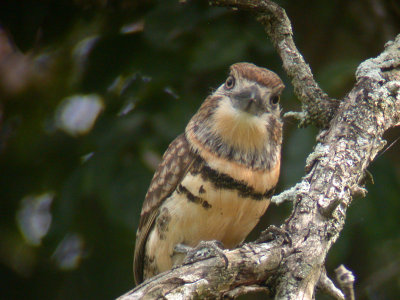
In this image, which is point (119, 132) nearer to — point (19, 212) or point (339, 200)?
point (19, 212)

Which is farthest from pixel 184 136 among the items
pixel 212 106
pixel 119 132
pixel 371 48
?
pixel 371 48

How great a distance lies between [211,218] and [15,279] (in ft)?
6.95

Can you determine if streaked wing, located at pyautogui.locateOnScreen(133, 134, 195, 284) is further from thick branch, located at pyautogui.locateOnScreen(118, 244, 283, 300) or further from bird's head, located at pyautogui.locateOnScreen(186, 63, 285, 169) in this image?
thick branch, located at pyautogui.locateOnScreen(118, 244, 283, 300)

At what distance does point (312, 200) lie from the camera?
9.93 ft

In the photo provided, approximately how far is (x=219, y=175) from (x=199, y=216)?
0.23 meters

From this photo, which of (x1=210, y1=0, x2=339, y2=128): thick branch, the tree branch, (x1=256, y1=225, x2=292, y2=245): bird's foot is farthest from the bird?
(x1=256, y1=225, x2=292, y2=245): bird's foot

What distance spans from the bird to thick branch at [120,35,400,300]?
0.32 m

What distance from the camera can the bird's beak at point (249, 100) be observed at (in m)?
3.56

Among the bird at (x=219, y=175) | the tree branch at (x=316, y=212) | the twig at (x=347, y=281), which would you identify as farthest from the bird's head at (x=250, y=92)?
the twig at (x=347, y=281)

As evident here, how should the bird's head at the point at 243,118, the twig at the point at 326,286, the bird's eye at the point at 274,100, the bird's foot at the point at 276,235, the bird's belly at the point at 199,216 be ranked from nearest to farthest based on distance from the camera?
the bird's foot at the point at 276,235, the twig at the point at 326,286, the bird's belly at the point at 199,216, the bird's head at the point at 243,118, the bird's eye at the point at 274,100

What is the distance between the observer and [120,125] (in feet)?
13.8

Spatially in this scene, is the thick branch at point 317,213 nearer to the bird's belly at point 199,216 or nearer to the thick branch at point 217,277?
the thick branch at point 217,277

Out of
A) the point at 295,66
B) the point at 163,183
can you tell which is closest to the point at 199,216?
the point at 163,183

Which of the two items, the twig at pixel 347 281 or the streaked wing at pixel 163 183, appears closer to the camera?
the twig at pixel 347 281
